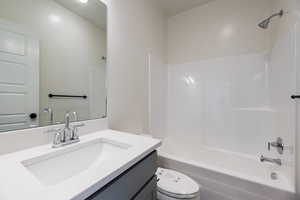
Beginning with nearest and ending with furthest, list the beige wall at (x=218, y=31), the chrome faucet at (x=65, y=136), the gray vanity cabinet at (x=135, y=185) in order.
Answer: the gray vanity cabinet at (x=135, y=185)
the chrome faucet at (x=65, y=136)
the beige wall at (x=218, y=31)

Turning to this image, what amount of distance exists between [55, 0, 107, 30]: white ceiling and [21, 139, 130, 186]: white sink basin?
97cm

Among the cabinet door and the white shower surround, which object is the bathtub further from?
the cabinet door

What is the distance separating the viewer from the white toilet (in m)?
1.06

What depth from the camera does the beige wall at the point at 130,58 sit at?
53.0 inches

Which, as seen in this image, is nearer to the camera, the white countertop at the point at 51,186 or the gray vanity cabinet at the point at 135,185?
the white countertop at the point at 51,186

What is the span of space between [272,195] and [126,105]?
1390 millimetres

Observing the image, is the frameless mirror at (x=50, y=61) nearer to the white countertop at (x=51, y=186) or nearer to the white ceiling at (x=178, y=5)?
the white countertop at (x=51, y=186)

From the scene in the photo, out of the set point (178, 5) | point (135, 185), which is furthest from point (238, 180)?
point (178, 5)

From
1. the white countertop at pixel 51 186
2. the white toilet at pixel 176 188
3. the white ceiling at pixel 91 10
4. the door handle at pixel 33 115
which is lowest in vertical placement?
the white toilet at pixel 176 188

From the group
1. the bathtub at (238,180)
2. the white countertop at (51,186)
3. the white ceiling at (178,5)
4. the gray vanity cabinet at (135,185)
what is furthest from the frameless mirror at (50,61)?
the white ceiling at (178,5)

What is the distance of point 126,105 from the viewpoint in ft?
4.91

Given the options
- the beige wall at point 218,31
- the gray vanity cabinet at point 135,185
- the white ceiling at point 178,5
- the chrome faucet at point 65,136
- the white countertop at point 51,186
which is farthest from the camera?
the white ceiling at point 178,5

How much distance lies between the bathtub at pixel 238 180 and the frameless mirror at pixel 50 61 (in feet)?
3.27

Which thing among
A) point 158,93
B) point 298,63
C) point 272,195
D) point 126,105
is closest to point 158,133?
point 158,93
